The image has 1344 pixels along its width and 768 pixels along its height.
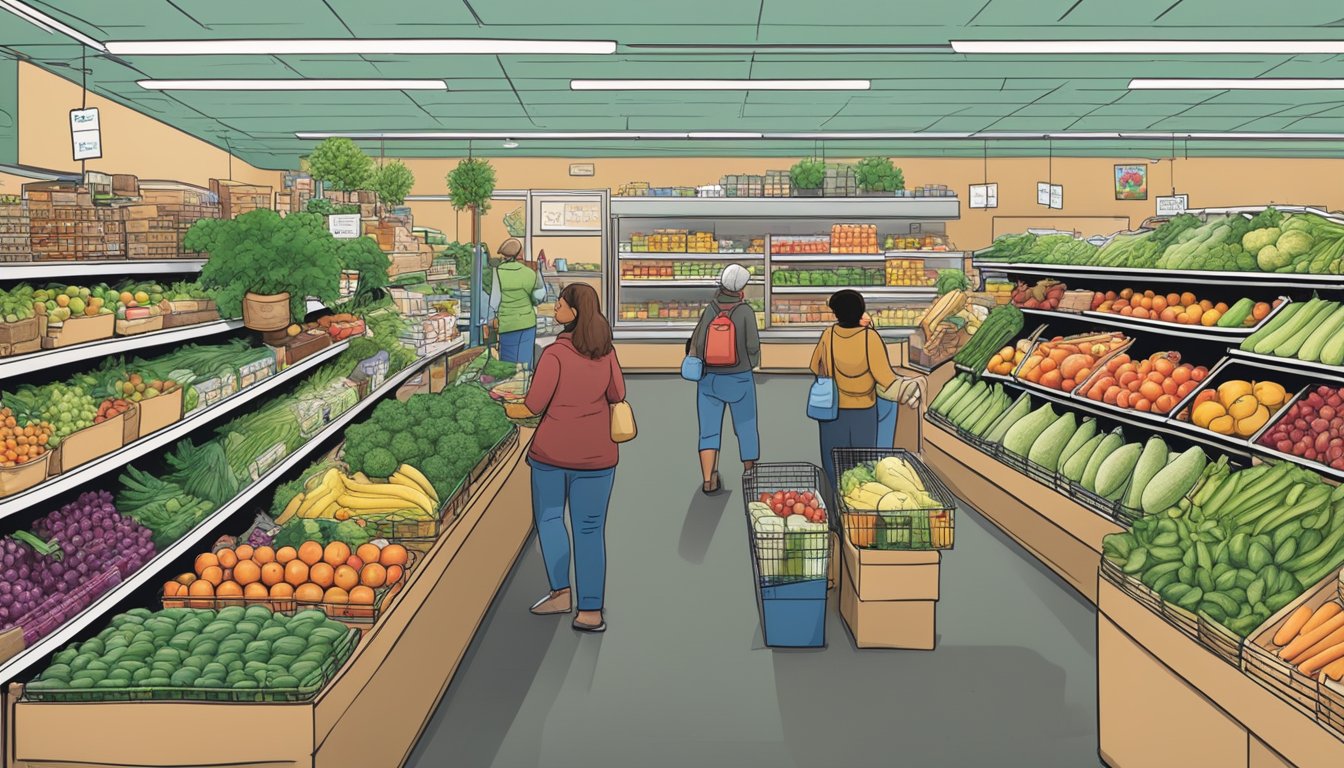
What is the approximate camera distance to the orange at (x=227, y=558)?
3.74 meters

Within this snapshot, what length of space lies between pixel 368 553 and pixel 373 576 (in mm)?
193

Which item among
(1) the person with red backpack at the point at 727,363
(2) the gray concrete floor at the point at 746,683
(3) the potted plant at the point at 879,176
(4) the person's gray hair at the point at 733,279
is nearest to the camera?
(2) the gray concrete floor at the point at 746,683

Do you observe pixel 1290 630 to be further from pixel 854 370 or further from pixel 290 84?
pixel 290 84

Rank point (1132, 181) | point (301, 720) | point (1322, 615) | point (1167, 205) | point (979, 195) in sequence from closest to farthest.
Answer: point (301, 720) < point (1322, 615) < point (979, 195) < point (1167, 205) < point (1132, 181)

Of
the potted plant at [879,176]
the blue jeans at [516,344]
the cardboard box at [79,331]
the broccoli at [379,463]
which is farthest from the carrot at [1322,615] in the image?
the potted plant at [879,176]

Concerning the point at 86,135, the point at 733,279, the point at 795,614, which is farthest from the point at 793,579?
the point at 86,135

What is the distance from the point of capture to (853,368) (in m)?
5.78

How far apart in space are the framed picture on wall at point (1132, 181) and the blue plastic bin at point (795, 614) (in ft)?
52.9

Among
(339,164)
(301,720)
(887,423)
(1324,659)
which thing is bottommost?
(301,720)

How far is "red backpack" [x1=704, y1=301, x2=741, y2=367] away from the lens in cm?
686

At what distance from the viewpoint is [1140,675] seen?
10.9 feet

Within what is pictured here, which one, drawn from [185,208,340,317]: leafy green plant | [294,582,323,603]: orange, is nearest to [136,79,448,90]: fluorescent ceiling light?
[185,208,340,317]: leafy green plant

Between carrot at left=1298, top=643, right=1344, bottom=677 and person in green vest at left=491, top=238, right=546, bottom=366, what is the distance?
7.68 metres

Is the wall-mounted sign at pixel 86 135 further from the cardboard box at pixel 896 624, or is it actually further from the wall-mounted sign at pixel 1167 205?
the wall-mounted sign at pixel 1167 205
